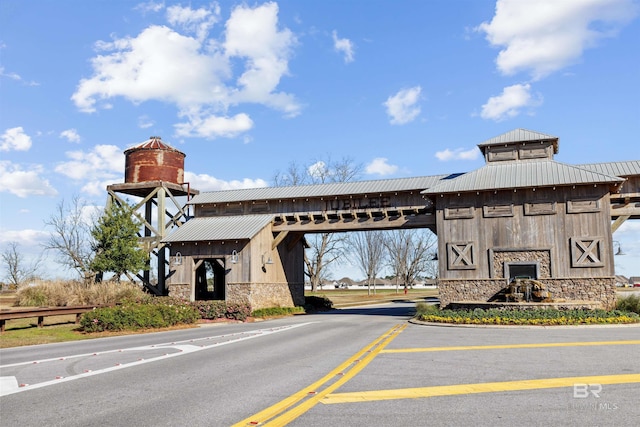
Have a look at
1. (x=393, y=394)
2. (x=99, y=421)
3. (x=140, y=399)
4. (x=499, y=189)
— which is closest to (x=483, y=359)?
(x=393, y=394)

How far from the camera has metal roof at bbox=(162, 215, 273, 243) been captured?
98.7 feet

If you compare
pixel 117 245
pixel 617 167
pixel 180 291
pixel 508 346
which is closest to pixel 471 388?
pixel 508 346

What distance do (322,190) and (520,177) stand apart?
11.3 m

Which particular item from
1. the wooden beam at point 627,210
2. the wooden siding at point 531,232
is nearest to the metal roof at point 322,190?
the wooden siding at point 531,232

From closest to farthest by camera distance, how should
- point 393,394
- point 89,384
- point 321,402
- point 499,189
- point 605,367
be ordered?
point 321,402, point 393,394, point 89,384, point 605,367, point 499,189

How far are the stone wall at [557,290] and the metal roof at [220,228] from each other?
439 inches

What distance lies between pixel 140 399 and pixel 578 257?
22.5m

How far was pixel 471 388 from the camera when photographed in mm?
7820

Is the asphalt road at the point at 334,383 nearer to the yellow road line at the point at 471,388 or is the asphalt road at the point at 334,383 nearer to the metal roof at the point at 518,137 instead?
the yellow road line at the point at 471,388

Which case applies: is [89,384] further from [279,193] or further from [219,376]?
[279,193]

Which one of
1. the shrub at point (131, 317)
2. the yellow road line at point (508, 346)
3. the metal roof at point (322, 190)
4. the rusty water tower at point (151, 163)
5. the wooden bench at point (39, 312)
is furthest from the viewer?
the rusty water tower at point (151, 163)

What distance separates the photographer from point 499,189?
2550cm

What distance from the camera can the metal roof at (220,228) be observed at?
30.1 meters

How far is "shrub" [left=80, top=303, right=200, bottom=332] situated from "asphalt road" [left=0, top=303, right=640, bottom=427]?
5.99 metres
